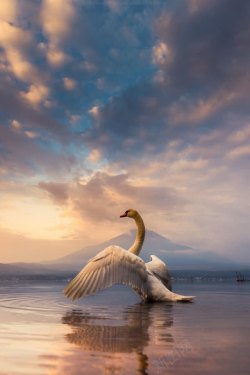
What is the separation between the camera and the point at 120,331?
8195mm

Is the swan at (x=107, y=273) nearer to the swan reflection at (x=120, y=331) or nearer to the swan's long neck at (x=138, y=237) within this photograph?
the swan reflection at (x=120, y=331)

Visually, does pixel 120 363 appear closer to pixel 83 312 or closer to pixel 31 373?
pixel 31 373

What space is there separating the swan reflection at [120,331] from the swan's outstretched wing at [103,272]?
126 centimetres

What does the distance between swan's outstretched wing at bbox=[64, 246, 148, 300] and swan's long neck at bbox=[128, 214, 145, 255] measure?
108 inches

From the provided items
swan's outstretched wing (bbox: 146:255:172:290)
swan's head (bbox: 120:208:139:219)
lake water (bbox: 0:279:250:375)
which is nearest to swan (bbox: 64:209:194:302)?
lake water (bbox: 0:279:250:375)

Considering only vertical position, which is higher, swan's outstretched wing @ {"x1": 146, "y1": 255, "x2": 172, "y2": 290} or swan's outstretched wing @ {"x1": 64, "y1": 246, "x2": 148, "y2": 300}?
swan's outstretched wing @ {"x1": 146, "y1": 255, "x2": 172, "y2": 290}

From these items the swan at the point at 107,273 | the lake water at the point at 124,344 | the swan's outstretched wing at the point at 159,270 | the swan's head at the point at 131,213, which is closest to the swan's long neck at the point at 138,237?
the swan's head at the point at 131,213

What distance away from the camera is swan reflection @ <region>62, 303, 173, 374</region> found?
650 centimetres

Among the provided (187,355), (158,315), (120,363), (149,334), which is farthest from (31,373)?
(158,315)

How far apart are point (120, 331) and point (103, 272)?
5.33 meters

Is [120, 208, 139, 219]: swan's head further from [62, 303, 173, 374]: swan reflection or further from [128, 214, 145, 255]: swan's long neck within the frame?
[62, 303, 173, 374]: swan reflection

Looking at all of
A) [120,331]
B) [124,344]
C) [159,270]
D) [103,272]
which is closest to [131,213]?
[159,270]

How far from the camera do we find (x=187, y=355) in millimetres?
6047

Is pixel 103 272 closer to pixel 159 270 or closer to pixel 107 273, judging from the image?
pixel 107 273
